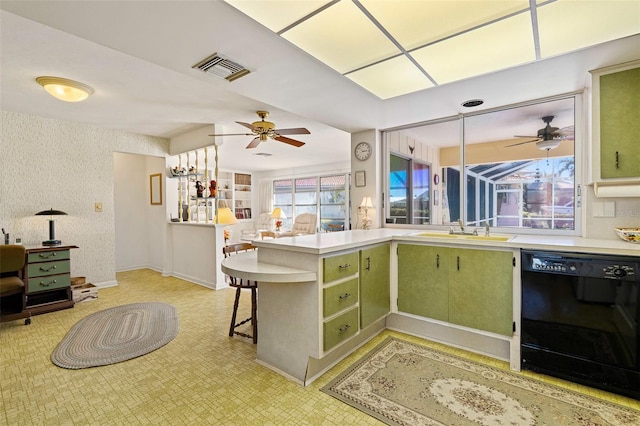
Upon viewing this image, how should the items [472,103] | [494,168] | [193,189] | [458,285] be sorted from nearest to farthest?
[458,285] < [472,103] < [494,168] < [193,189]

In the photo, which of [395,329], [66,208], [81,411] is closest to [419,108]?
[395,329]

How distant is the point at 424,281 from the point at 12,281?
417cm

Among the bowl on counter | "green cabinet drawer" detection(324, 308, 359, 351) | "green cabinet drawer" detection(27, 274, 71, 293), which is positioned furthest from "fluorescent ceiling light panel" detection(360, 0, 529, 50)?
"green cabinet drawer" detection(27, 274, 71, 293)

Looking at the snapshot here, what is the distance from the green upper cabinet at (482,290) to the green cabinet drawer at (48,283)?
14.4 feet

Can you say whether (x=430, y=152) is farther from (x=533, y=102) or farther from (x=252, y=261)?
(x=252, y=261)

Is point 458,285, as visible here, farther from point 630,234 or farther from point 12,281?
point 12,281

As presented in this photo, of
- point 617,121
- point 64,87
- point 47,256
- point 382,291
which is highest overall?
point 64,87

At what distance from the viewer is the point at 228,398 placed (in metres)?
1.85

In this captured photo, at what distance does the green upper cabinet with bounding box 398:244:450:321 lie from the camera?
101 inches

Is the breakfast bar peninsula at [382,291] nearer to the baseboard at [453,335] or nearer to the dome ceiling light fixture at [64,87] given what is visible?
the baseboard at [453,335]

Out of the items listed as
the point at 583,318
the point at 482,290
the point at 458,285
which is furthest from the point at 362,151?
the point at 583,318

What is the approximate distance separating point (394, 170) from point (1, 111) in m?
5.13

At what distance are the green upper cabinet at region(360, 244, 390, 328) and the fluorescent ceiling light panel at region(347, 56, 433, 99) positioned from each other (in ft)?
4.65

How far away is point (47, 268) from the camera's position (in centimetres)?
342
